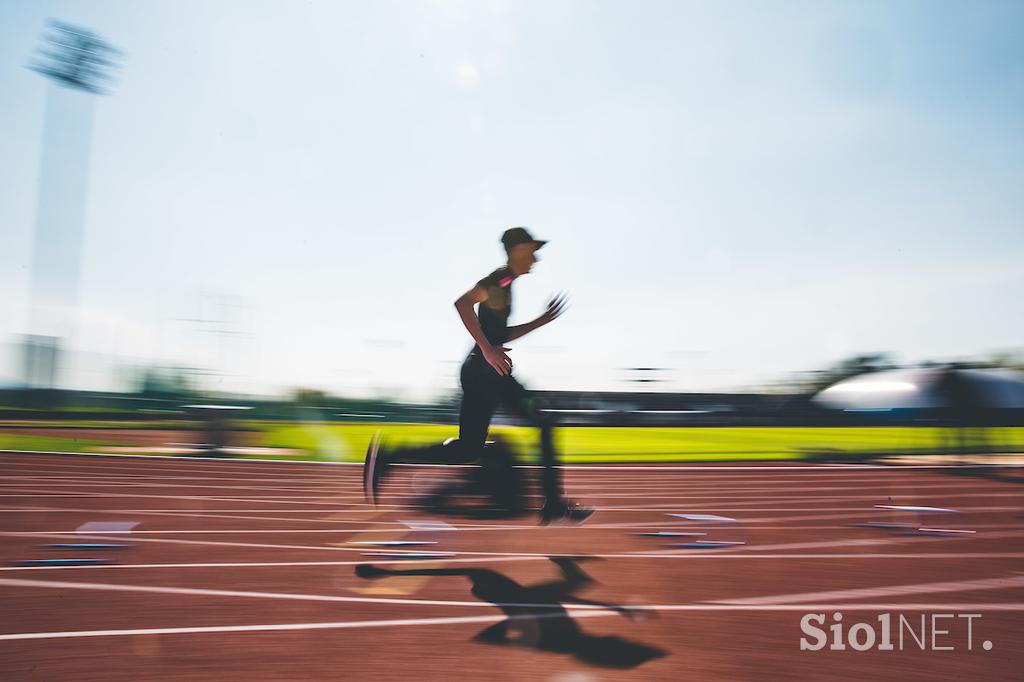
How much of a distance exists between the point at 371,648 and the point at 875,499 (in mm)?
6833

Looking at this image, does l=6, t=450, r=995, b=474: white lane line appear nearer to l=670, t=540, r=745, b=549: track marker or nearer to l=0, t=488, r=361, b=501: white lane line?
l=0, t=488, r=361, b=501: white lane line

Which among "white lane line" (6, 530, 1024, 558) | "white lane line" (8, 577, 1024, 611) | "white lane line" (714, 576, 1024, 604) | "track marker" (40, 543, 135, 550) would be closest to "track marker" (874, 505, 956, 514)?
"white lane line" (6, 530, 1024, 558)

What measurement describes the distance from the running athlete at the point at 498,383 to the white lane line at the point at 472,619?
1250 millimetres

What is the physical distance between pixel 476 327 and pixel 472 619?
5.91 feet

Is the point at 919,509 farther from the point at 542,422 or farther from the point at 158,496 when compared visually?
the point at 158,496

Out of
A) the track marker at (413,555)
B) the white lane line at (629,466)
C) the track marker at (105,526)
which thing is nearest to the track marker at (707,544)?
the track marker at (413,555)

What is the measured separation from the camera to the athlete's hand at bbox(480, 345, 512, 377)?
4.39 meters

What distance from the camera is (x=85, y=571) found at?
12.8ft

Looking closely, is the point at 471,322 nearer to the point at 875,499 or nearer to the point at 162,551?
the point at 162,551

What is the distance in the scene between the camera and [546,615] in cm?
321

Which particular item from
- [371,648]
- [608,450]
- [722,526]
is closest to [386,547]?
[371,648]

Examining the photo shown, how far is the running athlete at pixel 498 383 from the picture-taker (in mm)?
4496

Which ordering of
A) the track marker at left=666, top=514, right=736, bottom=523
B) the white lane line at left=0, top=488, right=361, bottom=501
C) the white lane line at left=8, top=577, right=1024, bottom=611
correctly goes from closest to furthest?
the white lane line at left=8, top=577, right=1024, bottom=611 → the track marker at left=666, top=514, right=736, bottom=523 → the white lane line at left=0, top=488, right=361, bottom=501

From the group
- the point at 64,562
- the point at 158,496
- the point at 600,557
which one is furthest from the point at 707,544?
the point at 158,496
